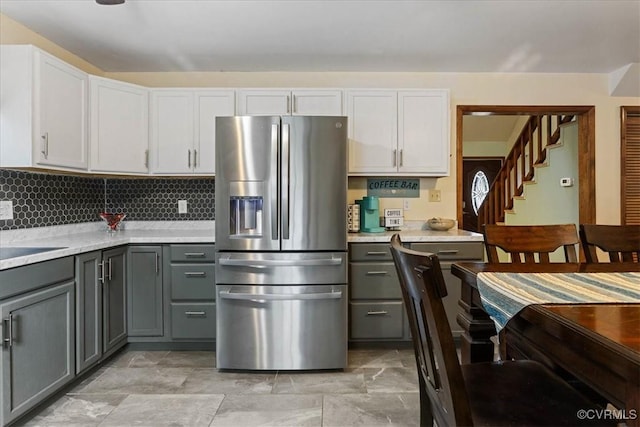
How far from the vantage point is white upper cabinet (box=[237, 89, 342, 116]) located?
134 inches

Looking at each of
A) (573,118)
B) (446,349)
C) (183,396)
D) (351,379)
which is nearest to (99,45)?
(183,396)

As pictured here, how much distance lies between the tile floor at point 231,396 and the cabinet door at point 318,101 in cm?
201

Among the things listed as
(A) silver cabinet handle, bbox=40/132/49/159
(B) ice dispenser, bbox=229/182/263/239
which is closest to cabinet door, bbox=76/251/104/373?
(A) silver cabinet handle, bbox=40/132/49/159

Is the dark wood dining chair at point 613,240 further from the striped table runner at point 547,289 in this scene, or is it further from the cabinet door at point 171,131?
the cabinet door at point 171,131

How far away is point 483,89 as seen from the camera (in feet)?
12.4

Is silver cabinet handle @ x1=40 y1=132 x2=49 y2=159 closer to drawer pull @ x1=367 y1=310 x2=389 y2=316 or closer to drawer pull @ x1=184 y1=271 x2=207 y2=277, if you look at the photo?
drawer pull @ x1=184 y1=271 x2=207 y2=277

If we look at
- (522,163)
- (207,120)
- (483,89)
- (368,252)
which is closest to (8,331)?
(207,120)

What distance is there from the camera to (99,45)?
3.14m

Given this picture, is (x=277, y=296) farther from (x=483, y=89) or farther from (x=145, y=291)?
(x=483, y=89)

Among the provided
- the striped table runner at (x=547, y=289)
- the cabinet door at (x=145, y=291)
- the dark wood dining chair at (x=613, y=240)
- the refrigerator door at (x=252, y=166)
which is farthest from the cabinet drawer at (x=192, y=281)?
the dark wood dining chair at (x=613, y=240)

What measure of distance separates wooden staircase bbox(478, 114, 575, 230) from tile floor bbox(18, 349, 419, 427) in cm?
340

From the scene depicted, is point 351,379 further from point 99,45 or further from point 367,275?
point 99,45

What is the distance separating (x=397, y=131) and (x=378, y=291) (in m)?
1.36

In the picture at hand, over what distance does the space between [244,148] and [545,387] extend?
6.94 feet
